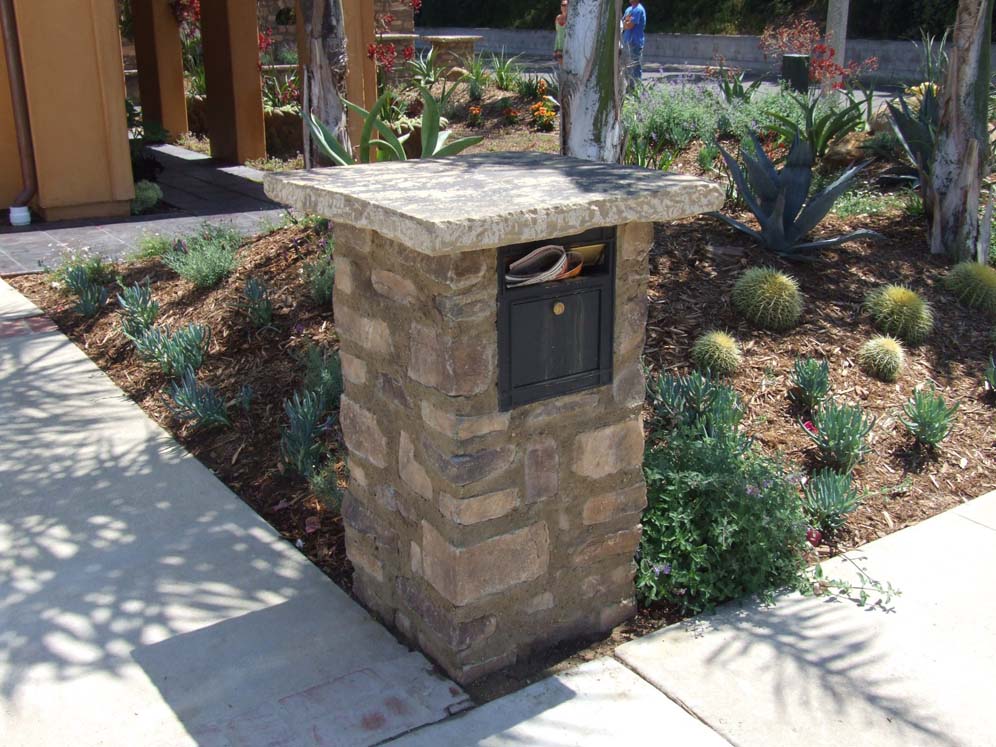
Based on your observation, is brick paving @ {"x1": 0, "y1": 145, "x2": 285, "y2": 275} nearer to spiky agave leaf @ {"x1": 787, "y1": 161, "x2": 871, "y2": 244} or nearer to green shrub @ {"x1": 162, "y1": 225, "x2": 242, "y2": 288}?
green shrub @ {"x1": 162, "y1": 225, "x2": 242, "y2": 288}

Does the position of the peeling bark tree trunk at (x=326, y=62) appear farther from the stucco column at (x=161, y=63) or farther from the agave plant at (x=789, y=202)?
the stucco column at (x=161, y=63)

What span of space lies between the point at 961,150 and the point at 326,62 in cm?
449

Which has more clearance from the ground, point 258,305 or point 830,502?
point 258,305

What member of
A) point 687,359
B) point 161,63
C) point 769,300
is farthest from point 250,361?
point 161,63

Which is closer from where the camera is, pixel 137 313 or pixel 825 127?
pixel 137 313

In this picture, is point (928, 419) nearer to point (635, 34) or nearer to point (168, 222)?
point (168, 222)

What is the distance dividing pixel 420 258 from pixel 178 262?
442 centimetres

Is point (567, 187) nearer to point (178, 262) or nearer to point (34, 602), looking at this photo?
point (34, 602)

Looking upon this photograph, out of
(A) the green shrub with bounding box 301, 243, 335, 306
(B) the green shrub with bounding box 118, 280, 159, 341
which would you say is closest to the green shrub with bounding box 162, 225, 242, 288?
(B) the green shrub with bounding box 118, 280, 159, 341

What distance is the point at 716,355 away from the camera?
5.37 m

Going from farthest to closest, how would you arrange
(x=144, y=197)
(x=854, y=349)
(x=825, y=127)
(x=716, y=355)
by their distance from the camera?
(x=144, y=197) < (x=825, y=127) < (x=854, y=349) < (x=716, y=355)

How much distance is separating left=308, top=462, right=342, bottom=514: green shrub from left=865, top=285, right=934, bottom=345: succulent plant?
3440mm

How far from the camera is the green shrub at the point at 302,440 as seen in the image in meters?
4.64

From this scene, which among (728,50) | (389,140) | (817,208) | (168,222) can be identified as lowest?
(168,222)
